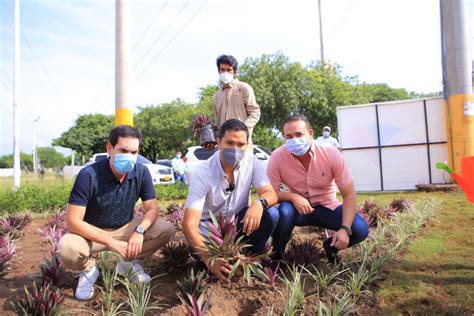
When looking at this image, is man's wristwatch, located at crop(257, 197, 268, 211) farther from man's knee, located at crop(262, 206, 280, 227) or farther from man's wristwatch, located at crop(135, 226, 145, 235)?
man's wristwatch, located at crop(135, 226, 145, 235)

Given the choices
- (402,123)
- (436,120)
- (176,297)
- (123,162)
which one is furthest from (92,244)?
(436,120)

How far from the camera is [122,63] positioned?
8953 mm

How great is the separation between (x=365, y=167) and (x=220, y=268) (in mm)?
9115

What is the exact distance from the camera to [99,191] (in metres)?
3.25

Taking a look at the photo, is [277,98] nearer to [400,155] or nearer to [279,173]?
[400,155]

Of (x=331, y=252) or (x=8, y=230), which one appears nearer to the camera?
(x=331, y=252)

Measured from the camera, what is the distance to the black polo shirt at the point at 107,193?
3162 mm

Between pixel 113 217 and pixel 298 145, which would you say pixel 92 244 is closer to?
pixel 113 217

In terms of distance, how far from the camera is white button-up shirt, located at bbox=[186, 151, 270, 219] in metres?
3.26

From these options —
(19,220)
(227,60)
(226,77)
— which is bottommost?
(19,220)

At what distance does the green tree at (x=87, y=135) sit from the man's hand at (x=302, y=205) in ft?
134

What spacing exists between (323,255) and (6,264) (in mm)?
3041

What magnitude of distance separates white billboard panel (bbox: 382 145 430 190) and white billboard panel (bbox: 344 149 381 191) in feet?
0.68

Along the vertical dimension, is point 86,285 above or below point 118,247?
below
